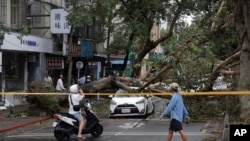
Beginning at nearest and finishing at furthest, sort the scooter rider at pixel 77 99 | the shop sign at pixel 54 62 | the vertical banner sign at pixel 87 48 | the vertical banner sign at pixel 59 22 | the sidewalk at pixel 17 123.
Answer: the scooter rider at pixel 77 99 < the sidewalk at pixel 17 123 < the vertical banner sign at pixel 59 22 < the shop sign at pixel 54 62 < the vertical banner sign at pixel 87 48

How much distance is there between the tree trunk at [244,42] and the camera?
38.6ft

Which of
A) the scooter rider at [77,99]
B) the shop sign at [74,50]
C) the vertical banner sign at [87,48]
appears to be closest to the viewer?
the scooter rider at [77,99]

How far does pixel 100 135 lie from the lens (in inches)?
567

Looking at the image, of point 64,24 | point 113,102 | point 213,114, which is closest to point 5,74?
point 64,24

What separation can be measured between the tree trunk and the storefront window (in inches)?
687

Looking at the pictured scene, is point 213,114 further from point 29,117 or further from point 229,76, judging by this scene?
point 29,117

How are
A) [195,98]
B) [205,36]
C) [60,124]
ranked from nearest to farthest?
[60,124], [195,98], [205,36]

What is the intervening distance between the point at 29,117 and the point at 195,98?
23.9 ft

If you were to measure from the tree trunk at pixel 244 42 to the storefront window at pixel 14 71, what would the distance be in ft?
57.2

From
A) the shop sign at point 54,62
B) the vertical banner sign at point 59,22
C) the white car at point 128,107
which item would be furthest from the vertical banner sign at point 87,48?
the white car at point 128,107

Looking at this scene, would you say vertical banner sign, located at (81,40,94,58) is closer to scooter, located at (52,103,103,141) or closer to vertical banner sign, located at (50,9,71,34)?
vertical banner sign, located at (50,9,71,34)

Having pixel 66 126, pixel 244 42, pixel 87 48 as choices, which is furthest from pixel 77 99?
pixel 87 48

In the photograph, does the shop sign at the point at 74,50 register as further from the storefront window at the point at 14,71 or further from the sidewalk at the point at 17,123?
the sidewalk at the point at 17,123

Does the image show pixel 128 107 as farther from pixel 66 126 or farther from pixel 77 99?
pixel 77 99
